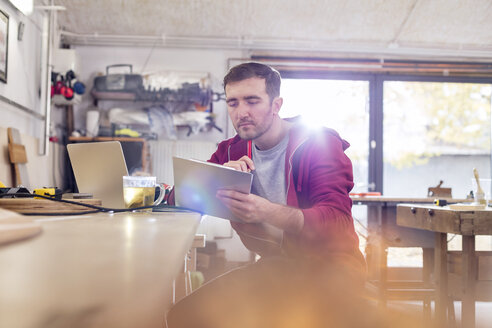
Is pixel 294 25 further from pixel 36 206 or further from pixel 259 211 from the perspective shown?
pixel 36 206

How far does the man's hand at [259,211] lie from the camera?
1137mm

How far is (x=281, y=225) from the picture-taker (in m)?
1.32

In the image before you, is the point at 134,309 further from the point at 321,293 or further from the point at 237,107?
the point at 237,107

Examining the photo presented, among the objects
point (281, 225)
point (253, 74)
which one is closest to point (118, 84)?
point (253, 74)

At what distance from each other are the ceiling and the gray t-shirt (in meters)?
2.57

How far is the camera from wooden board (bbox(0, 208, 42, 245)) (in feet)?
1.59

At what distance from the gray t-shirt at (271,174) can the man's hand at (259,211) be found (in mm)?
232

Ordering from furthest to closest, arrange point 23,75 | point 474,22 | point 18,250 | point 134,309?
point 474,22
point 23,75
point 18,250
point 134,309

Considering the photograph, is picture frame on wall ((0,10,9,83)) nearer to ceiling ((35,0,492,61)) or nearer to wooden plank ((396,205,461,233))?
ceiling ((35,0,492,61))

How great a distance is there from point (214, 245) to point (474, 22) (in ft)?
10.4

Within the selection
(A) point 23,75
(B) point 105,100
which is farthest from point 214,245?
(A) point 23,75

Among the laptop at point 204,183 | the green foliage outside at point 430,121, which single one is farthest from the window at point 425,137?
the laptop at point 204,183

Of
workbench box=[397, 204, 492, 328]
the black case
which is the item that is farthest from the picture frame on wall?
workbench box=[397, 204, 492, 328]

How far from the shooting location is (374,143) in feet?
15.5
